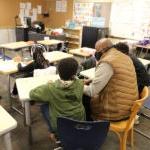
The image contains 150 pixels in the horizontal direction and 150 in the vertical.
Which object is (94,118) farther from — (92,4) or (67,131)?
(92,4)

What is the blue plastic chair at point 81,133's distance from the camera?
4.16 feet

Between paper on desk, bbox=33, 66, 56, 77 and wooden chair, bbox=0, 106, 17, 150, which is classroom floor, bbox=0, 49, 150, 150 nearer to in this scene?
paper on desk, bbox=33, 66, 56, 77

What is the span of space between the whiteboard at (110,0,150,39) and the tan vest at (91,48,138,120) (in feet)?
12.8

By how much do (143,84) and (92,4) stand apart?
479 centimetres

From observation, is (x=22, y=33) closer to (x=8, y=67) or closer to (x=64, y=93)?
(x=8, y=67)

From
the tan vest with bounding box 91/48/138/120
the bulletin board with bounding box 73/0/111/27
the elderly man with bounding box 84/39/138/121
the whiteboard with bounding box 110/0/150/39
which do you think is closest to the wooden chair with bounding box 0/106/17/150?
the elderly man with bounding box 84/39/138/121

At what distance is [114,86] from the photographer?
1.68 metres

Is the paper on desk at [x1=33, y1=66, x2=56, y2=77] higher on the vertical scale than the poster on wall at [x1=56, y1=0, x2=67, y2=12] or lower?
lower

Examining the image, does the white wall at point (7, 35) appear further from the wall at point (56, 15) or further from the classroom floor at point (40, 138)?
the classroom floor at point (40, 138)

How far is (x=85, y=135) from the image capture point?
4.31ft

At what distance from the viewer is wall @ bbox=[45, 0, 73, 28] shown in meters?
7.27

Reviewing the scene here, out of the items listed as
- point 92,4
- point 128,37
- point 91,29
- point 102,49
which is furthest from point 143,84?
point 92,4

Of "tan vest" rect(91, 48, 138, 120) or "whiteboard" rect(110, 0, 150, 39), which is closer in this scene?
"tan vest" rect(91, 48, 138, 120)

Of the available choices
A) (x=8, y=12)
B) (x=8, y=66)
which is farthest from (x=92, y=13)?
(x=8, y=66)
